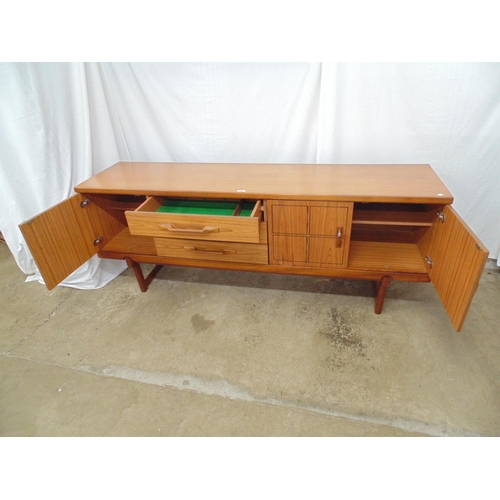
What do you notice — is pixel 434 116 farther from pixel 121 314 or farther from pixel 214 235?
pixel 121 314

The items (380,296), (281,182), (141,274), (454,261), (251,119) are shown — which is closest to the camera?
(454,261)

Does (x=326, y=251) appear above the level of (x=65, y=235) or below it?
below

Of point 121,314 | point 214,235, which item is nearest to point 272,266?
point 214,235

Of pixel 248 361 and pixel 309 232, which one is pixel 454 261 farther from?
pixel 248 361

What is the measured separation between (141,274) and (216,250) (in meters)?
0.59

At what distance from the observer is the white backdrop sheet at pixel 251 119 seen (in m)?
1.55

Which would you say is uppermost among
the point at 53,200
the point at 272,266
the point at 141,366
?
the point at 53,200

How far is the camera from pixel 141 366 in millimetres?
1486

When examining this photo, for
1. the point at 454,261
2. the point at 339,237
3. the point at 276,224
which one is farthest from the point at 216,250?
the point at 454,261

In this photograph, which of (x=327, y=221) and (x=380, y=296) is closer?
(x=327, y=221)

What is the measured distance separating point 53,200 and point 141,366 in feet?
3.39

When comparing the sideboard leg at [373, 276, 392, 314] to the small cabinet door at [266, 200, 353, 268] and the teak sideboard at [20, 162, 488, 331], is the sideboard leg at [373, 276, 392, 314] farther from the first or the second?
the small cabinet door at [266, 200, 353, 268]

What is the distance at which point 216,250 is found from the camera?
151 centimetres

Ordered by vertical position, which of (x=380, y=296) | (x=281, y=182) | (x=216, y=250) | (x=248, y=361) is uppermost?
(x=281, y=182)
